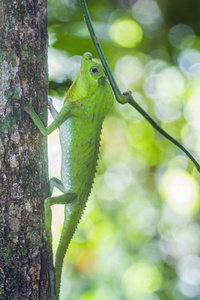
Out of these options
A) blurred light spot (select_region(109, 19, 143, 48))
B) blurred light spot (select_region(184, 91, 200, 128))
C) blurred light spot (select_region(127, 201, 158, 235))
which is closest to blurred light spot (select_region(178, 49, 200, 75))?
blurred light spot (select_region(184, 91, 200, 128))

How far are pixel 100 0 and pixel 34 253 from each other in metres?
2.64

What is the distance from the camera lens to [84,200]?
2219mm

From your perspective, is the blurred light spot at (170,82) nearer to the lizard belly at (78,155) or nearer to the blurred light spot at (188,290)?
the blurred light spot at (188,290)

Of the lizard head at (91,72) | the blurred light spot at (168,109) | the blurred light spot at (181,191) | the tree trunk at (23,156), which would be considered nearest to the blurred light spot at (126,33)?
the blurred light spot at (168,109)

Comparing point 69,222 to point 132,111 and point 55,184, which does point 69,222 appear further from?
point 132,111

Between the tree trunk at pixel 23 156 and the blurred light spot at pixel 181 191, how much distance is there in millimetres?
2935

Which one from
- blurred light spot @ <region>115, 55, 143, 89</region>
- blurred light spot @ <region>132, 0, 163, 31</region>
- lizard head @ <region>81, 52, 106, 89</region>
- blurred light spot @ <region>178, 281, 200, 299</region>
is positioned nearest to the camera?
lizard head @ <region>81, 52, 106, 89</region>

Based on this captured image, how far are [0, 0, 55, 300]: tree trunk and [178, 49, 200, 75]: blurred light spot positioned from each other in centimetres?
272

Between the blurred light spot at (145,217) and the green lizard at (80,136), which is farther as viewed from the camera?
the blurred light spot at (145,217)

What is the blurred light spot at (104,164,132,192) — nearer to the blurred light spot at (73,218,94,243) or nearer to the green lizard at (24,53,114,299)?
the blurred light spot at (73,218,94,243)

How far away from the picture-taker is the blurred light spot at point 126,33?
12.1 ft

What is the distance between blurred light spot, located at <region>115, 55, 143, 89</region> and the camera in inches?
165

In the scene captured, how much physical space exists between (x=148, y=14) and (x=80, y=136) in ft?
8.09

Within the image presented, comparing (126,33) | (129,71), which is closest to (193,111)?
(129,71)
